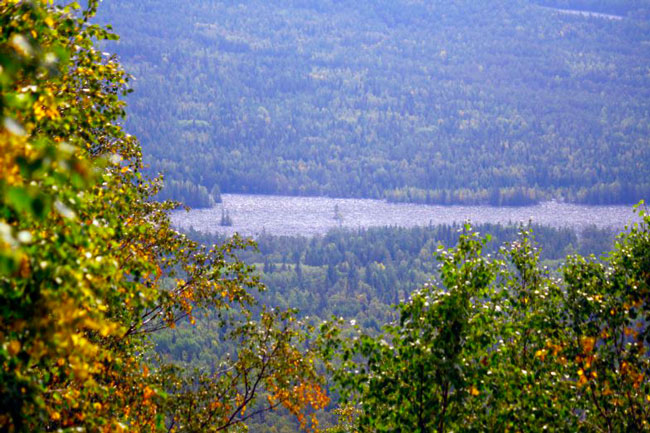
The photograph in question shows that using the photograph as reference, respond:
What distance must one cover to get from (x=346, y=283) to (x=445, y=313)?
137m

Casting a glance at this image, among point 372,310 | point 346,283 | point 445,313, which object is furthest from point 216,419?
point 346,283

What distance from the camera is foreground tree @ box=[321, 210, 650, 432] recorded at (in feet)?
42.1

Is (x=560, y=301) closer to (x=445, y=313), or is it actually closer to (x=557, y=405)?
(x=557, y=405)

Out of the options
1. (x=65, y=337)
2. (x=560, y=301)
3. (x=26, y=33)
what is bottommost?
(x=560, y=301)

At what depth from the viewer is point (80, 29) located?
39.1 ft

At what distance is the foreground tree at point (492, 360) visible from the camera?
42.1ft

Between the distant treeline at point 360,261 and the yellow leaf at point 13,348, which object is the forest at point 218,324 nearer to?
the yellow leaf at point 13,348

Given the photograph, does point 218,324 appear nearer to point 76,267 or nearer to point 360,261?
point 76,267

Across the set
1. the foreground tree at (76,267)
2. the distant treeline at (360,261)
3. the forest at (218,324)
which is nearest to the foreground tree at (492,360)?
the forest at (218,324)

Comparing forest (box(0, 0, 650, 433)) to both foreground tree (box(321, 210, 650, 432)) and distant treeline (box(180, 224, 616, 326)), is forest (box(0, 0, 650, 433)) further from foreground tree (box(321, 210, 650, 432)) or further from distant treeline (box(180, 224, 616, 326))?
distant treeline (box(180, 224, 616, 326))

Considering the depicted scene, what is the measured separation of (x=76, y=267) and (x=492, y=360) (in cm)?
820

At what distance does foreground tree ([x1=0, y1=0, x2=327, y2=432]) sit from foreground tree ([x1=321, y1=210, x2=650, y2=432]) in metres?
2.82

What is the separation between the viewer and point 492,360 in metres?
12.9

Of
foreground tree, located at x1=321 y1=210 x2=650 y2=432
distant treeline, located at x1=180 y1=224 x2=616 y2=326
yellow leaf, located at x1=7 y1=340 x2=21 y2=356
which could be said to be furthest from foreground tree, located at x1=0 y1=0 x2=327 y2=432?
distant treeline, located at x1=180 y1=224 x2=616 y2=326
